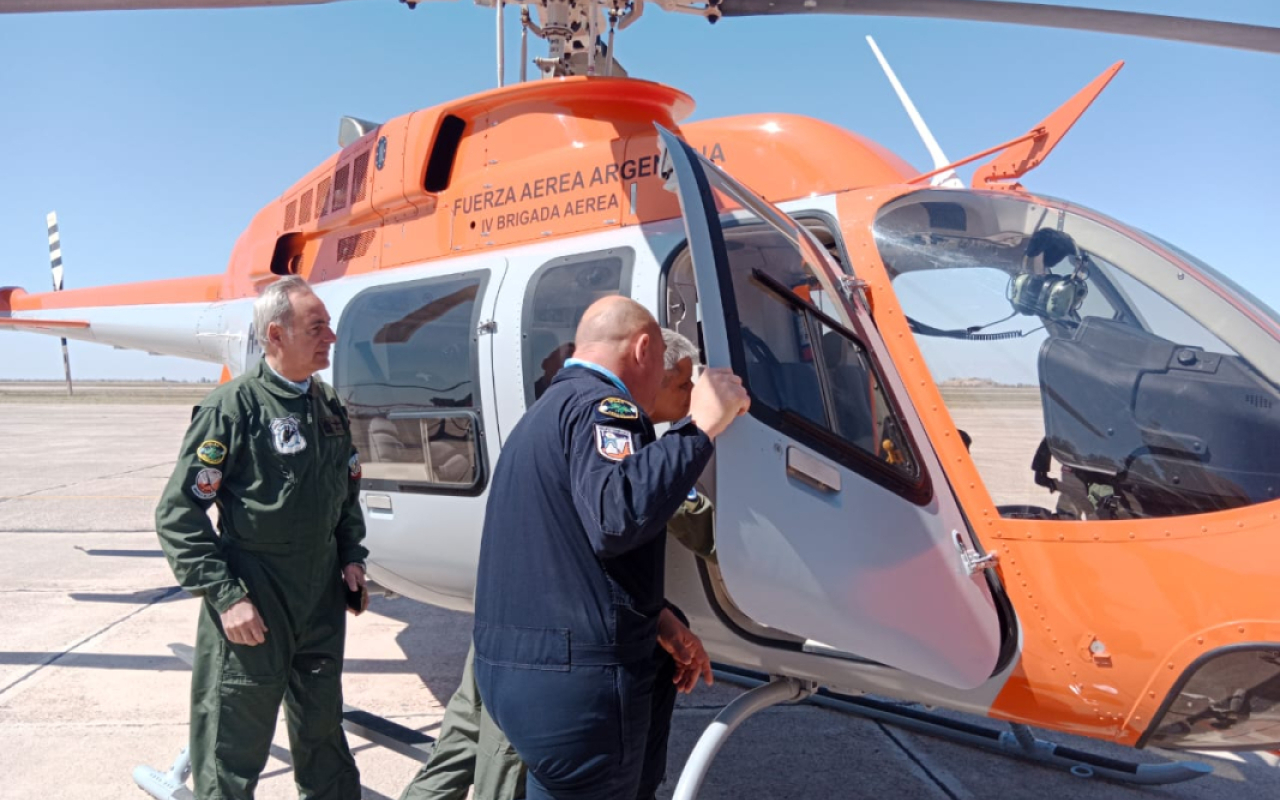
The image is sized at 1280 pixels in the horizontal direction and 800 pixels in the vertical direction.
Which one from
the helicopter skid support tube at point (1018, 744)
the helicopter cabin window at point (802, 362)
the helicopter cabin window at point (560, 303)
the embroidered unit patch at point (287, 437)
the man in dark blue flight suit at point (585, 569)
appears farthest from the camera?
the helicopter skid support tube at point (1018, 744)

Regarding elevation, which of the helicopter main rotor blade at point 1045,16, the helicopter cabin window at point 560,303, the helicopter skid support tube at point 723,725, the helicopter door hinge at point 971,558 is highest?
the helicopter main rotor blade at point 1045,16

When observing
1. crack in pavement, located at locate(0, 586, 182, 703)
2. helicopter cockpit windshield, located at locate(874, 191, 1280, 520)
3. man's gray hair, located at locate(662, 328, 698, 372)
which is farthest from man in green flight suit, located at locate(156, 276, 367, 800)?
crack in pavement, located at locate(0, 586, 182, 703)

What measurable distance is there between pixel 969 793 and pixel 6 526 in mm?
9604

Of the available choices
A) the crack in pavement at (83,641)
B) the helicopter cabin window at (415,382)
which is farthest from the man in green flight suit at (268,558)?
the crack in pavement at (83,641)

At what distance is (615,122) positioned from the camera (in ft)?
12.2

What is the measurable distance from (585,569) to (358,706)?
320 centimetres

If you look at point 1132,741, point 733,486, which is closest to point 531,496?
point 733,486

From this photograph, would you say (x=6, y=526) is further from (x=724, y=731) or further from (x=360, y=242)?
(x=724, y=731)

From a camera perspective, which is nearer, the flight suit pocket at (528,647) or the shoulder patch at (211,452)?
the flight suit pocket at (528,647)

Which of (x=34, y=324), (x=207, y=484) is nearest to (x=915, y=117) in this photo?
(x=207, y=484)

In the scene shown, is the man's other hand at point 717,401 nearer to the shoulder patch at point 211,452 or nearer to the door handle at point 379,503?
the shoulder patch at point 211,452

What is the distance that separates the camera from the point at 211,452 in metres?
2.61

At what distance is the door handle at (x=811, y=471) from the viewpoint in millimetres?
2170

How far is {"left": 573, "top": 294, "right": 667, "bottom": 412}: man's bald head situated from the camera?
197 cm
